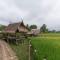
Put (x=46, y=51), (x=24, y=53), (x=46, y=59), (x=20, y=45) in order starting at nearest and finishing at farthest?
(x=46, y=59) < (x=46, y=51) < (x=24, y=53) < (x=20, y=45)

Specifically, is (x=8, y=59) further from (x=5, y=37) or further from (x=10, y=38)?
(x=5, y=37)

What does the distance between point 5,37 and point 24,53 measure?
36.0 feet

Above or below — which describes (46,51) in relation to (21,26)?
below

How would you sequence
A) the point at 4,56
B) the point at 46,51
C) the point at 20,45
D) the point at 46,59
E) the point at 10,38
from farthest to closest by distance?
the point at 10,38, the point at 20,45, the point at 4,56, the point at 46,51, the point at 46,59

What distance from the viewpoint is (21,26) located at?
33156 mm

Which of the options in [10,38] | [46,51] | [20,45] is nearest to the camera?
[46,51]

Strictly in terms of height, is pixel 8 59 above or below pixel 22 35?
below

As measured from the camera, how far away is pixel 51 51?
18375 mm

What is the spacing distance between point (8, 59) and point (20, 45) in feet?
27.0

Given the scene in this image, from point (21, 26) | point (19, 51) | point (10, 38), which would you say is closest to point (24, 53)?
point (19, 51)

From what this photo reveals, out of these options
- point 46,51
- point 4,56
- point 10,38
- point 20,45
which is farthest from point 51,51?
point 10,38

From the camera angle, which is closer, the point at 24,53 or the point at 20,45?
the point at 24,53

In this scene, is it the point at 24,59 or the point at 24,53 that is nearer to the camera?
the point at 24,59

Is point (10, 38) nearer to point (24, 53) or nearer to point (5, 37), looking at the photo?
point (5, 37)
